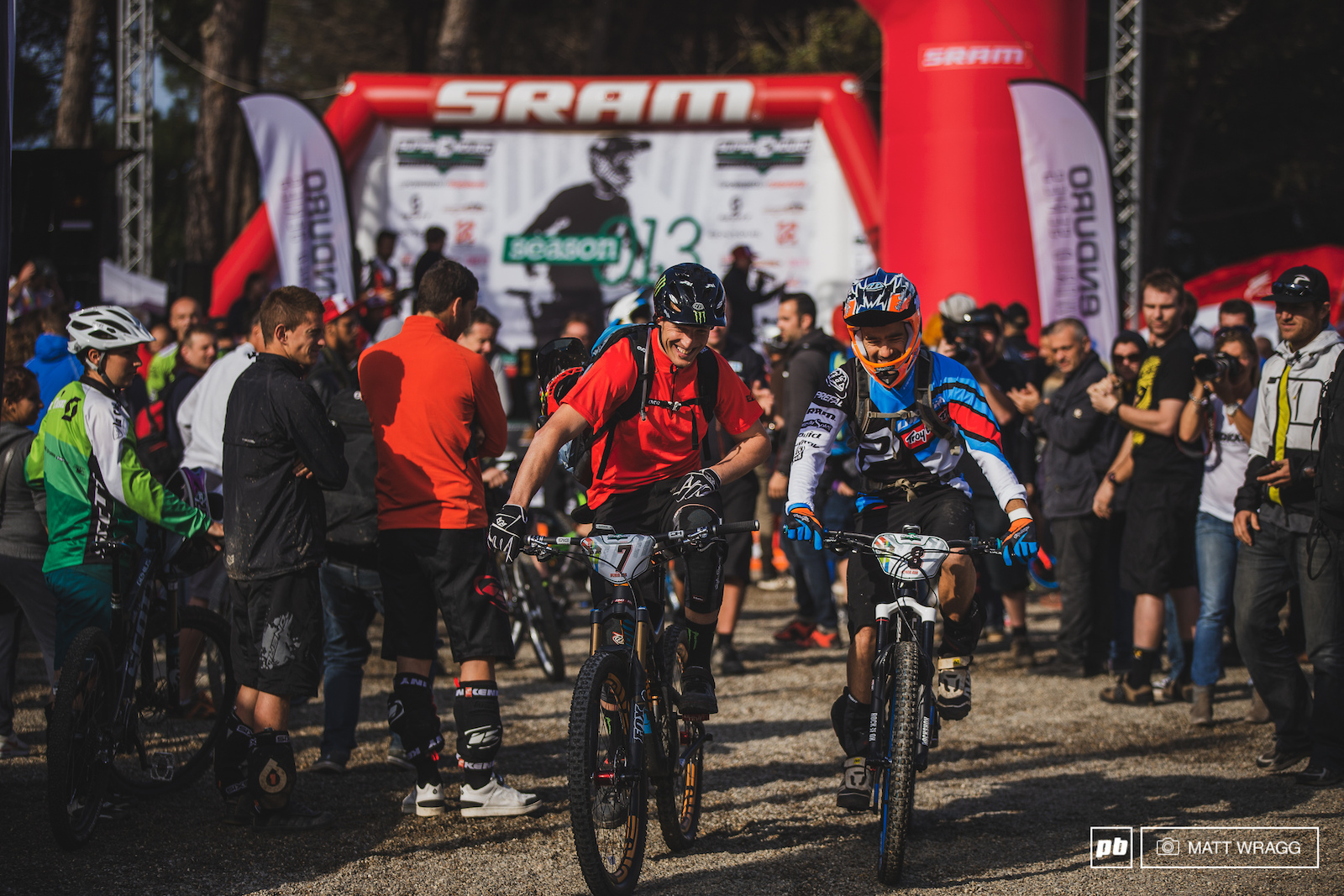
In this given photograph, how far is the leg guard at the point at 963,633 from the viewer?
5121 mm

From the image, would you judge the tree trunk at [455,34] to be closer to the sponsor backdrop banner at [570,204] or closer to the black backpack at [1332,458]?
the sponsor backdrop banner at [570,204]

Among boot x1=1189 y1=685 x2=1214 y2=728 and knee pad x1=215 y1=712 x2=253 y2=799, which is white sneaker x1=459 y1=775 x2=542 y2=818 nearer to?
knee pad x1=215 y1=712 x2=253 y2=799

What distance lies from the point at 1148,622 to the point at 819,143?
407 inches

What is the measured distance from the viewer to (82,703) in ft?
16.3

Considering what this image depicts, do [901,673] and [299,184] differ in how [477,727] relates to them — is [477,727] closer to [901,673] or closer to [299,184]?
[901,673]

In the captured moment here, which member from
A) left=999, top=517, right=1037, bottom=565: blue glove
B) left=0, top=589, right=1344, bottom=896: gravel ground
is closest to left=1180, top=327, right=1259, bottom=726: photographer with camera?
left=0, top=589, right=1344, bottom=896: gravel ground

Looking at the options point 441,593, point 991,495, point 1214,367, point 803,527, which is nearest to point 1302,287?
point 1214,367

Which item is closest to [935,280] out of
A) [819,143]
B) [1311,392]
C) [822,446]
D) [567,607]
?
[819,143]

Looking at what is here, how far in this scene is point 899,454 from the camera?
5.22 meters

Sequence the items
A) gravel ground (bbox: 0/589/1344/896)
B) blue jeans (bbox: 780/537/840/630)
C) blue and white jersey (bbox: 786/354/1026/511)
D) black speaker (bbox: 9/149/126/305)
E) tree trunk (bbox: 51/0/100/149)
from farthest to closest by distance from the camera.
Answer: tree trunk (bbox: 51/0/100/149)
black speaker (bbox: 9/149/126/305)
blue jeans (bbox: 780/537/840/630)
blue and white jersey (bbox: 786/354/1026/511)
gravel ground (bbox: 0/589/1344/896)

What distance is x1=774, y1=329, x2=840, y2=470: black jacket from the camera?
8523 millimetres

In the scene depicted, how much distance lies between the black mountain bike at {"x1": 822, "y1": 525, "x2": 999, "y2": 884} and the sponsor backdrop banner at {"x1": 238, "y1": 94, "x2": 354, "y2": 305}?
1183cm

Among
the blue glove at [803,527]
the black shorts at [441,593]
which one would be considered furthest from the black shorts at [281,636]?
the blue glove at [803,527]

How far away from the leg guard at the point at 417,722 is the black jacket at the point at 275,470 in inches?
26.0
